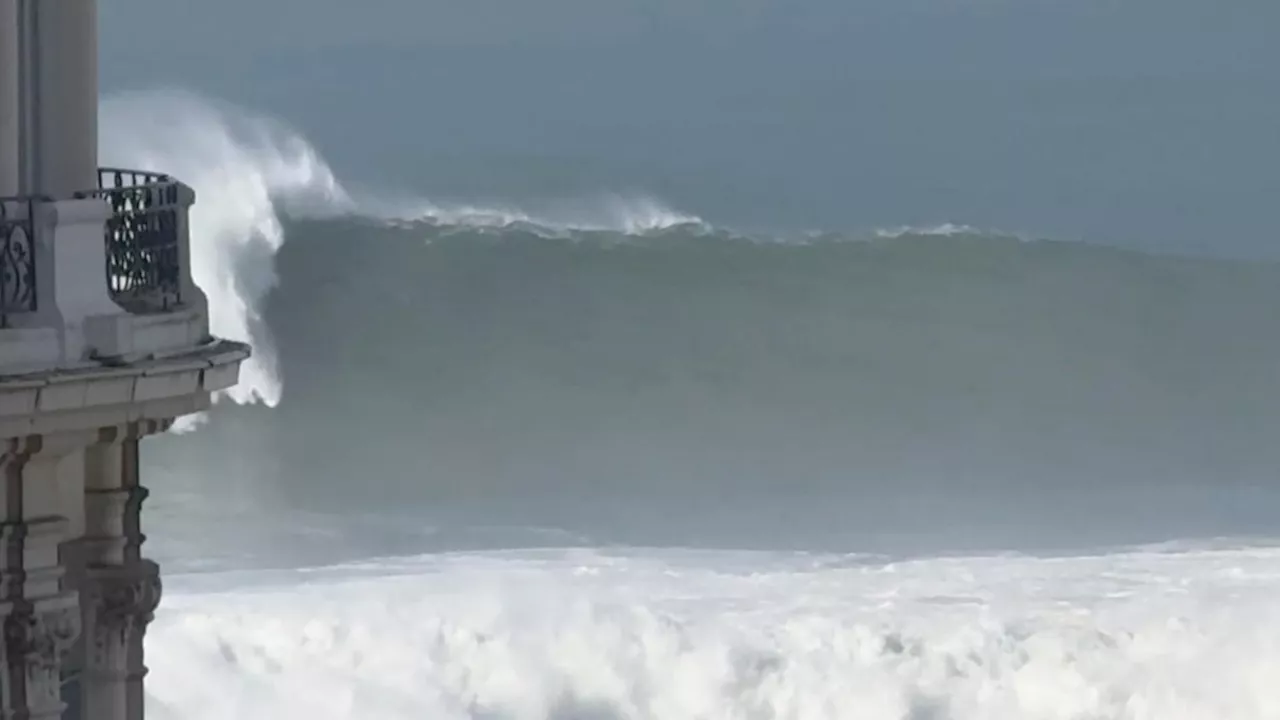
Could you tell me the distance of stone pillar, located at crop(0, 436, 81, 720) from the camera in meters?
9.59

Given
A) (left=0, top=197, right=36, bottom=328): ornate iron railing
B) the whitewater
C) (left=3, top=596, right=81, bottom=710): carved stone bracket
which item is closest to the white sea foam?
the whitewater

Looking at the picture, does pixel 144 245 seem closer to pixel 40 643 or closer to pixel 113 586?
pixel 113 586

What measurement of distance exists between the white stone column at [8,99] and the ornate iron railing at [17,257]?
0.54 ft

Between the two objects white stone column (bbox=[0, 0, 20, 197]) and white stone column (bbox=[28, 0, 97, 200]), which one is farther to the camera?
white stone column (bbox=[28, 0, 97, 200])

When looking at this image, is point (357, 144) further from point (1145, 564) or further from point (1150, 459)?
point (1145, 564)

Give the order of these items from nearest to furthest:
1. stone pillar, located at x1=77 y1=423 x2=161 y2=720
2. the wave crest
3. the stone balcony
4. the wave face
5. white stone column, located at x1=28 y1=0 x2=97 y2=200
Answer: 1. the stone balcony
2. white stone column, located at x1=28 y1=0 x2=97 y2=200
3. stone pillar, located at x1=77 y1=423 x2=161 y2=720
4. the wave face
5. the wave crest

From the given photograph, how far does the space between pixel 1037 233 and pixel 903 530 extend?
96.4 feet

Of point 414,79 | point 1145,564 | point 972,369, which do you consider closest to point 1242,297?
point 972,369

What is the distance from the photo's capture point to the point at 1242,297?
50.0 metres

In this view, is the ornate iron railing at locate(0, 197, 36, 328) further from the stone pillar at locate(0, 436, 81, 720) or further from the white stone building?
the stone pillar at locate(0, 436, 81, 720)

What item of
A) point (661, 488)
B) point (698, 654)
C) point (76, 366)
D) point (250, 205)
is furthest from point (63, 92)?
point (250, 205)

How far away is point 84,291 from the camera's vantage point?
9.56 metres

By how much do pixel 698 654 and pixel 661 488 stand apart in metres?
10.7

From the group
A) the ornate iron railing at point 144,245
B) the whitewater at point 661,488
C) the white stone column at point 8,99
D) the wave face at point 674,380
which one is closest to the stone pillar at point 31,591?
the ornate iron railing at point 144,245
